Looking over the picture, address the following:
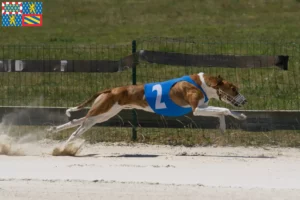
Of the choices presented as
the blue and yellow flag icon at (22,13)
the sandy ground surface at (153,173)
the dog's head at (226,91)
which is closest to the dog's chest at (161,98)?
the dog's head at (226,91)

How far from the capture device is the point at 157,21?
31719 millimetres

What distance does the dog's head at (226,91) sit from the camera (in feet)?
35.8

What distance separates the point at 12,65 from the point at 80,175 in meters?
4.79

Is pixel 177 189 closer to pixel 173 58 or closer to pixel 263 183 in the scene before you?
pixel 263 183

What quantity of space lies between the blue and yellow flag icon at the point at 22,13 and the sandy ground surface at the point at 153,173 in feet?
66.7

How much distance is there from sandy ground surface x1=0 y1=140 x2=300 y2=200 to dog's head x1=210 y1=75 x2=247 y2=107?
87 centimetres

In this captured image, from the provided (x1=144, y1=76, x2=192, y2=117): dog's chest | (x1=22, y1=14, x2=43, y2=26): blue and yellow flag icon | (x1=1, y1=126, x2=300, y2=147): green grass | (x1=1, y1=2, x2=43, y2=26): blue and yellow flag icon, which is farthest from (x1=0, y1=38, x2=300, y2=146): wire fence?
(x1=1, y1=2, x2=43, y2=26): blue and yellow flag icon

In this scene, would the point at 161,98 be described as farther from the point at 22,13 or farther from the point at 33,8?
the point at 22,13

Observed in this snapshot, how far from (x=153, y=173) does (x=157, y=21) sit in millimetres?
23160

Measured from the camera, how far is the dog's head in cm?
1091

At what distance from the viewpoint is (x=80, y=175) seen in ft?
28.8

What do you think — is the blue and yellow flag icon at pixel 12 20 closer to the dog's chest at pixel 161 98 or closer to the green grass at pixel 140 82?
the green grass at pixel 140 82

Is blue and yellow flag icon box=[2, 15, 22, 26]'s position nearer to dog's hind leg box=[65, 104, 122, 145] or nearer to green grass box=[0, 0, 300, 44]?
green grass box=[0, 0, 300, 44]

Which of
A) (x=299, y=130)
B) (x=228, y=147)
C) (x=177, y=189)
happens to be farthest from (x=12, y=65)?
(x=177, y=189)
